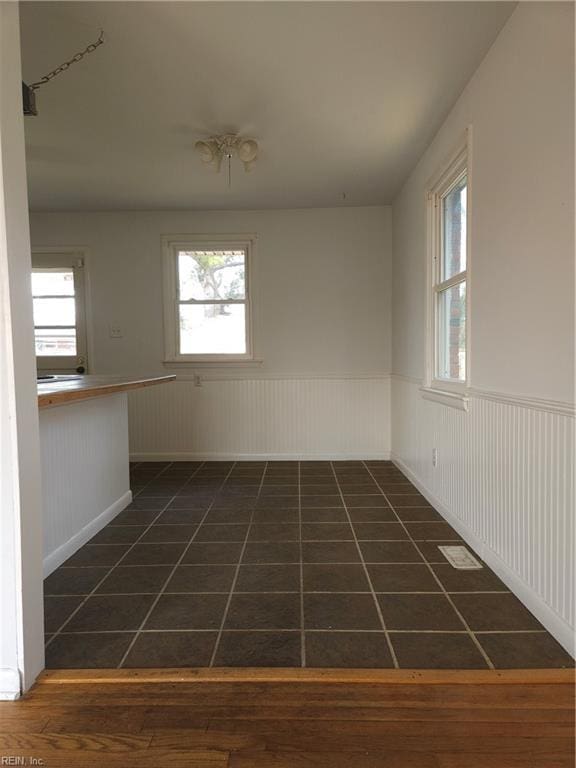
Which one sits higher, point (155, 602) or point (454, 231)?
point (454, 231)

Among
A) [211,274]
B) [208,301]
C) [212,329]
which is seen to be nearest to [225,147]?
[211,274]

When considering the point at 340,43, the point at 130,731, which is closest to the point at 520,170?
the point at 340,43

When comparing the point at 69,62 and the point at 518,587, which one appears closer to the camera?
the point at 518,587

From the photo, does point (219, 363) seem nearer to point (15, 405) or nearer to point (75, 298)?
point (75, 298)

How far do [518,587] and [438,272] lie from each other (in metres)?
1.97

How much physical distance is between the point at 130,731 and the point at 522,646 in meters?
1.30

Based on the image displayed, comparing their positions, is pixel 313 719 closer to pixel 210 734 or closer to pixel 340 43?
pixel 210 734

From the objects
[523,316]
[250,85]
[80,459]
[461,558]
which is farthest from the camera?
[80,459]

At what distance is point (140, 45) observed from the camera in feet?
6.29

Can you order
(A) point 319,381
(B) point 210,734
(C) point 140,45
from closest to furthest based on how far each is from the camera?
(B) point 210,734 < (C) point 140,45 < (A) point 319,381

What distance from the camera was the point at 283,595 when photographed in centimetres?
182

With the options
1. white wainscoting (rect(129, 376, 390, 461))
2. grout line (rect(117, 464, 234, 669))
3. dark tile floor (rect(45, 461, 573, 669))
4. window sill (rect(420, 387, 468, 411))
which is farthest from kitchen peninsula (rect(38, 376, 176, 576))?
window sill (rect(420, 387, 468, 411))

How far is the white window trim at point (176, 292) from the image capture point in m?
4.21

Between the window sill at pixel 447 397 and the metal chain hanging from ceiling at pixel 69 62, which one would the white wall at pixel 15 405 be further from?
the window sill at pixel 447 397
